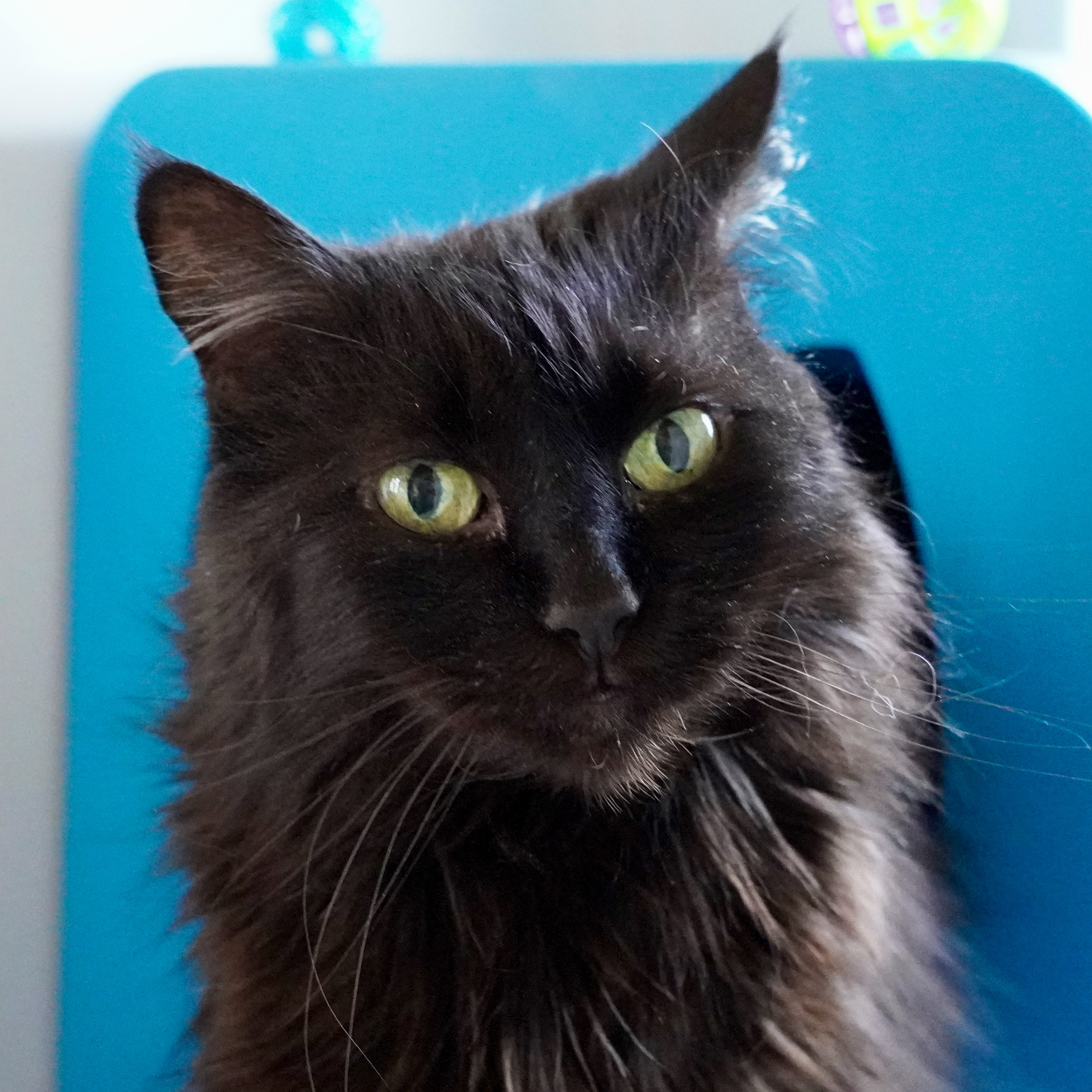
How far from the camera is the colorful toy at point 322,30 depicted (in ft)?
4.74

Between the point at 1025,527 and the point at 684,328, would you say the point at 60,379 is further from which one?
the point at 1025,527

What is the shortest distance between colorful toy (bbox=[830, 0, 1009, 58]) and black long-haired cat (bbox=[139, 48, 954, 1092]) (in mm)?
604

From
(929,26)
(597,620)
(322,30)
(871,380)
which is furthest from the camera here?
(322,30)

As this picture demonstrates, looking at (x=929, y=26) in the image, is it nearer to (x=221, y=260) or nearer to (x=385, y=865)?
(x=221, y=260)

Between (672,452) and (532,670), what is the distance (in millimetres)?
220

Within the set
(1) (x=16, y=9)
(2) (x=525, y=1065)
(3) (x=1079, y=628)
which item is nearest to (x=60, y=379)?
(1) (x=16, y=9)

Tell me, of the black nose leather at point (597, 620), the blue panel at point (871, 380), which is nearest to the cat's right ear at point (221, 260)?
the blue panel at point (871, 380)

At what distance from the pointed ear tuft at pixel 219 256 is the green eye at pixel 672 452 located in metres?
0.32

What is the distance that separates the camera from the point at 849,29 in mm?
1426

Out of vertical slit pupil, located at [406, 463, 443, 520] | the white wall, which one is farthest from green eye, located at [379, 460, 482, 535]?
the white wall

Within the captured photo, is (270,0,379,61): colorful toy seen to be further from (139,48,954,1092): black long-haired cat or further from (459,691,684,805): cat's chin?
(459,691,684,805): cat's chin

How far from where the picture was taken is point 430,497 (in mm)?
797

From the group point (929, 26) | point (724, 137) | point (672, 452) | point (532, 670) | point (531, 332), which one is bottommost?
point (532, 670)

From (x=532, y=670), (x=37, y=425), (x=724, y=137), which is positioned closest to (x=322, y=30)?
(x=37, y=425)
